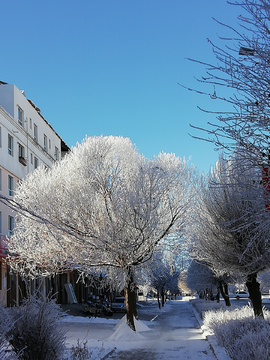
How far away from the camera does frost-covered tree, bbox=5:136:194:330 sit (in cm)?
1764

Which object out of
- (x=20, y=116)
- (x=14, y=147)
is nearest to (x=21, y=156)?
(x=14, y=147)

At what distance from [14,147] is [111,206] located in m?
16.1

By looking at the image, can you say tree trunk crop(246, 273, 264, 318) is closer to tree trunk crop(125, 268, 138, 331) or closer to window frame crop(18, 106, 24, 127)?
tree trunk crop(125, 268, 138, 331)

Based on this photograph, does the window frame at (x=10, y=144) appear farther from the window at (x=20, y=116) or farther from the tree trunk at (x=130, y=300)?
the tree trunk at (x=130, y=300)

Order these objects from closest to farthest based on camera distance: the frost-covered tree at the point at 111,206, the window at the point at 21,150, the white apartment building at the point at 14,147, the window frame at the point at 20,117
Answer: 1. the frost-covered tree at the point at 111,206
2. the white apartment building at the point at 14,147
3. the window at the point at 21,150
4. the window frame at the point at 20,117

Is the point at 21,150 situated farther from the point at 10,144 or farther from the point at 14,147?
the point at 10,144

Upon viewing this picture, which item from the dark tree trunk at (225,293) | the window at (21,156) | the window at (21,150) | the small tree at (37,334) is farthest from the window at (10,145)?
the small tree at (37,334)

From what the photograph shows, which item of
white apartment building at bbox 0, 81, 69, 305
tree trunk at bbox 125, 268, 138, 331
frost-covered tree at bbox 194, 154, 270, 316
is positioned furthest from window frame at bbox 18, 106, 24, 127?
frost-covered tree at bbox 194, 154, 270, 316

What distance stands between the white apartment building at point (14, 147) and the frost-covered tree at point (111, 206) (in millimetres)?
6469

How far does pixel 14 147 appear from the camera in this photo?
31.7 m

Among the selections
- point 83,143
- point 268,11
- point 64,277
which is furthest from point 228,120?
point 64,277

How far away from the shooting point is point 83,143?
21.0 m

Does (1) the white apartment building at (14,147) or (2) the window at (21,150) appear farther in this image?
(2) the window at (21,150)

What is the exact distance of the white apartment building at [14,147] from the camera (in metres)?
28.6
